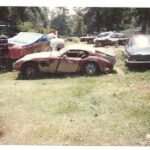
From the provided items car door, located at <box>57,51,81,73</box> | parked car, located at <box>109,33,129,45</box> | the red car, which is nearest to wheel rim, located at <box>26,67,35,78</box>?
the red car

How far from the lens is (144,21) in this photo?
555 cm

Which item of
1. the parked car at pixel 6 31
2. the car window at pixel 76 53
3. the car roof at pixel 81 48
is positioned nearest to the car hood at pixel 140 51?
the car roof at pixel 81 48

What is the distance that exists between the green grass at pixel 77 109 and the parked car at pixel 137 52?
0.14 metres

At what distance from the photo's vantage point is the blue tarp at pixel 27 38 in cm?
573

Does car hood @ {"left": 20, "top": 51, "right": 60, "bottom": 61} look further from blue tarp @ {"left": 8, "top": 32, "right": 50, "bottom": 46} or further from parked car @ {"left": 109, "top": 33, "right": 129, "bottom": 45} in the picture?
parked car @ {"left": 109, "top": 33, "right": 129, "bottom": 45}

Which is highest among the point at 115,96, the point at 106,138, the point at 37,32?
the point at 37,32

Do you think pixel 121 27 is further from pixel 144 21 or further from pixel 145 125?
pixel 145 125

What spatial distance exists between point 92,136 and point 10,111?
1.31m

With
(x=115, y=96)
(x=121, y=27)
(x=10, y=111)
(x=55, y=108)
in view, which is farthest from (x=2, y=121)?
(x=121, y=27)

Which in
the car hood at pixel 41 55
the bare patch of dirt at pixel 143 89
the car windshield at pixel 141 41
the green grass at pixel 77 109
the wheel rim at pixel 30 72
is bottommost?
the green grass at pixel 77 109

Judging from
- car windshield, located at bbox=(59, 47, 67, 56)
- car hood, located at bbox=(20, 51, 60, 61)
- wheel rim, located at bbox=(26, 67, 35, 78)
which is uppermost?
car windshield, located at bbox=(59, 47, 67, 56)

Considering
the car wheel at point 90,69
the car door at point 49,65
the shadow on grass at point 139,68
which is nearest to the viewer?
the shadow on grass at point 139,68

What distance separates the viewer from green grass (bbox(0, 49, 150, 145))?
5.02 meters

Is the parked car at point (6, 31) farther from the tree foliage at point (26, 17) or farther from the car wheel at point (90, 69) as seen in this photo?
the car wheel at point (90, 69)
